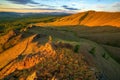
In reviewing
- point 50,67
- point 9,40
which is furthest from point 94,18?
point 50,67

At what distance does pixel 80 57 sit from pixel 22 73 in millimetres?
6529

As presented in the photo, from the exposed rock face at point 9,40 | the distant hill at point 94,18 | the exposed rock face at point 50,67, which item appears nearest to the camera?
the exposed rock face at point 50,67

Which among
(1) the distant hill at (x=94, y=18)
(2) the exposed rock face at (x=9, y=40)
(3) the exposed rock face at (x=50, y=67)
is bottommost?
(1) the distant hill at (x=94, y=18)

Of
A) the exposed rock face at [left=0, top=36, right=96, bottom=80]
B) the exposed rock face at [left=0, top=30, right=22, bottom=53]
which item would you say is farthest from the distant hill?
the exposed rock face at [left=0, top=36, right=96, bottom=80]

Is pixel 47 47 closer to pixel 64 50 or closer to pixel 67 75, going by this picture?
pixel 64 50

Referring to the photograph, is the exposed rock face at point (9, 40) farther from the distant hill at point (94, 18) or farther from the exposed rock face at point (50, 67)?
the distant hill at point (94, 18)

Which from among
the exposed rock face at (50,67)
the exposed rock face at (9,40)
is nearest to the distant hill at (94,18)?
the exposed rock face at (9,40)

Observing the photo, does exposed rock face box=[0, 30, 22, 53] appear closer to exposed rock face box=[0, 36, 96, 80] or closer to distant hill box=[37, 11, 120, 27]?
exposed rock face box=[0, 36, 96, 80]

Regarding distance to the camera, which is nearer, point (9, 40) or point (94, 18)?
point (9, 40)

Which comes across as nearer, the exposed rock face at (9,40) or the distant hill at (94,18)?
the exposed rock face at (9,40)

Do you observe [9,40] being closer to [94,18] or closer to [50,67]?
[50,67]

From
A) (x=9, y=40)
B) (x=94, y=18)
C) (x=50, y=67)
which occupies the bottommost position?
(x=94, y=18)

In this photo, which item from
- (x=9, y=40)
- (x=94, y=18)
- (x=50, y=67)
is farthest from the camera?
(x=94, y=18)

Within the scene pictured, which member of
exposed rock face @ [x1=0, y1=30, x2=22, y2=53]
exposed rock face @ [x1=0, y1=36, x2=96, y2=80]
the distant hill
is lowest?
the distant hill
